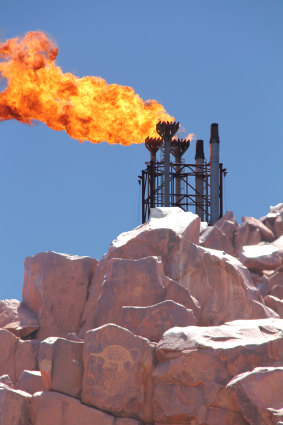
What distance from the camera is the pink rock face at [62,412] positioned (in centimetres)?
1485

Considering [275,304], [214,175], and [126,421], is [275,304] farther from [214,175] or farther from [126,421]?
[214,175]

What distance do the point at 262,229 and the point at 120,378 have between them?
2413 centimetres

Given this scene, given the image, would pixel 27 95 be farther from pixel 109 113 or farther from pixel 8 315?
pixel 8 315

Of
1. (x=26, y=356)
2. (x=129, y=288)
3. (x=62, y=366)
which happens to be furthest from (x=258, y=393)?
(x=26, y=356)

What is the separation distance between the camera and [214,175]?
46812 mm

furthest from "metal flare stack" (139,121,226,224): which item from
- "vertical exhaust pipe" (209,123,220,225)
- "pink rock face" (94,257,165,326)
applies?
"pink rock face" (94,257,165,326)

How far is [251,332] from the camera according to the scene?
51.3 ft

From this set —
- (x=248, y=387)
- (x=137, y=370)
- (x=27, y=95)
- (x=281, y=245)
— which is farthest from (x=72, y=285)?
(x=281, y=245)

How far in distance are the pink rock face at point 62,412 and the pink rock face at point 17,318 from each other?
21.5 ft

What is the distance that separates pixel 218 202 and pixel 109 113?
14149 millimetres

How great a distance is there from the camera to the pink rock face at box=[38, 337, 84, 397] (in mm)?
15328

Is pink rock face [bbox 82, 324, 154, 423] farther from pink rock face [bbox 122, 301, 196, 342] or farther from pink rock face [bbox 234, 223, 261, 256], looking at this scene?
pink rock face [bbox 234, 223, 261, 256]

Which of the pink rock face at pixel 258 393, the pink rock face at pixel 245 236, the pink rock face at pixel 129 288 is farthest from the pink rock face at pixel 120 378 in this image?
the pink rock face at pixel 245 236

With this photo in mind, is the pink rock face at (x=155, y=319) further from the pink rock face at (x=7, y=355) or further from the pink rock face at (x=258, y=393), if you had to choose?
the pink rock face at (x=7, y=355)
